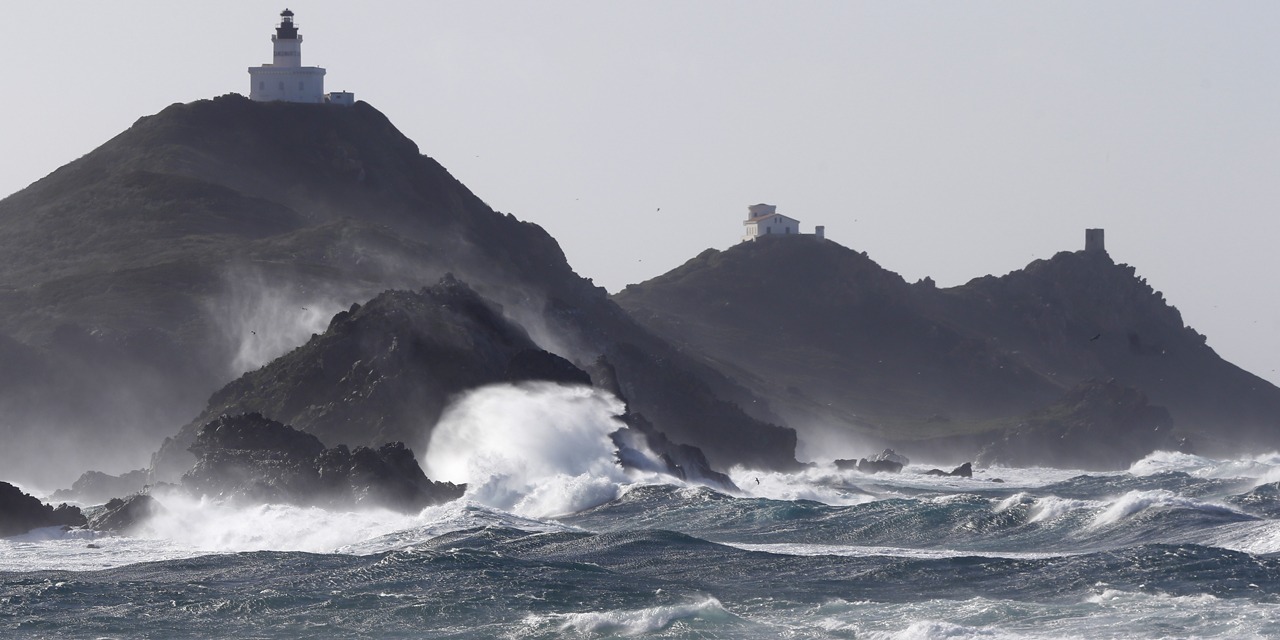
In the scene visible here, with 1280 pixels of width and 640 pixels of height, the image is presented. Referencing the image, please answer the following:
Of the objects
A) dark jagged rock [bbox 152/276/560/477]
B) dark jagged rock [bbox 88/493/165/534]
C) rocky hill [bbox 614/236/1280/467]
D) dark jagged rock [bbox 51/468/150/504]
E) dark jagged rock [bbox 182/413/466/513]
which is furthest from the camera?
rocky hill [bbox 614/236/1280/467]

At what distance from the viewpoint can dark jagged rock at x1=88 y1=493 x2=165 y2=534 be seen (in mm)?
53125

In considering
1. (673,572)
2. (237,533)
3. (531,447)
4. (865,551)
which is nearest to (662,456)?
(531,447)

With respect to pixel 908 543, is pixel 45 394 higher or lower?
higher

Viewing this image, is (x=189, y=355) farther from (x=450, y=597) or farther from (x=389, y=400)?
(x=450, y=597)

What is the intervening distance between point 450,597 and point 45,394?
55.6m

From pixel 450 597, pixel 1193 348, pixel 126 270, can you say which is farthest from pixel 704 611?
pixel 1193 348

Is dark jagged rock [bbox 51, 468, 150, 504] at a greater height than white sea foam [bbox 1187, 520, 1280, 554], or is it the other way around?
dark jagged rock [bbox 51, 468, 150, 504]

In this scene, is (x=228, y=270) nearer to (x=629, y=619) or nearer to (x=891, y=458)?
(x=891, y=458)

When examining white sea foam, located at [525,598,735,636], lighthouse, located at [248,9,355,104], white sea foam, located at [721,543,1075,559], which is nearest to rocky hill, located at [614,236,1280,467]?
lighthouse, located at [248,9,355,104]

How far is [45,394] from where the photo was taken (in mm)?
88688

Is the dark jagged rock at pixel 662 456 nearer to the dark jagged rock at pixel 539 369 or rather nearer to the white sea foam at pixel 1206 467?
the dark jagged rock at pixel 539 369

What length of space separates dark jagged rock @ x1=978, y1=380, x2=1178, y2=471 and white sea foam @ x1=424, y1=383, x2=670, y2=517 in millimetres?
56572

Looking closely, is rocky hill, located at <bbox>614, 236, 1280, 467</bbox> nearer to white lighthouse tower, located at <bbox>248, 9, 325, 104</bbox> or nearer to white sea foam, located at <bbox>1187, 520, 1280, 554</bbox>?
white lighthouse tower, located at <bbox>248, 9, 325, 104</bbox>

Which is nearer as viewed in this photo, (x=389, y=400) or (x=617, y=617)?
(x=617, y=617)
